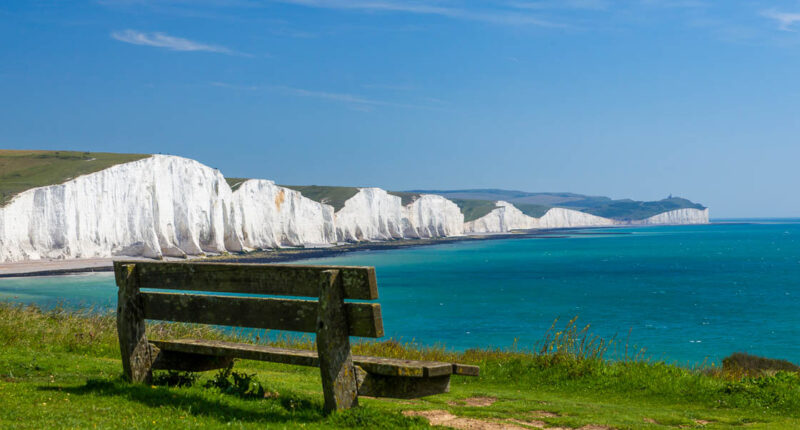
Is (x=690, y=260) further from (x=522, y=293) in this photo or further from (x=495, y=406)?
(x=495, y=406)

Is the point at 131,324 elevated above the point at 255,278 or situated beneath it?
situated beneath

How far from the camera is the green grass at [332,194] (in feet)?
438

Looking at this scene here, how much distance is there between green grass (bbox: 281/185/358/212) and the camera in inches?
5261

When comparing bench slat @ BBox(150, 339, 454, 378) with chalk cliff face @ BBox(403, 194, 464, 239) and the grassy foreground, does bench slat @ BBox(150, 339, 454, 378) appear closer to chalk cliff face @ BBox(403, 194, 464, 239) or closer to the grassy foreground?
the grassy foreground

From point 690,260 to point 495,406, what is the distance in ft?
324

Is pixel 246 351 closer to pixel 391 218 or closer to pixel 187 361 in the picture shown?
pixel 187 361

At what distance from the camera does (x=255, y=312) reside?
20.3 feet

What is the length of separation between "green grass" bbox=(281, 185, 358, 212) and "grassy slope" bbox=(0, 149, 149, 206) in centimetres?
5092

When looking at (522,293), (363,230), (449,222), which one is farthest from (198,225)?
(449,222)

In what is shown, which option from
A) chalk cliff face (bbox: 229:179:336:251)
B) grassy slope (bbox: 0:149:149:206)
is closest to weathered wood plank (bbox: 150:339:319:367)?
grassy slope (bbox: 0:149:149:206)

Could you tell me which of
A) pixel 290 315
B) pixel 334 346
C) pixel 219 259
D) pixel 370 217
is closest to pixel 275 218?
pixel 219 259

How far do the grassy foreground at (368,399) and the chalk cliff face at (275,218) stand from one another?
8508cm

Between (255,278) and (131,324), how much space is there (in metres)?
1.91

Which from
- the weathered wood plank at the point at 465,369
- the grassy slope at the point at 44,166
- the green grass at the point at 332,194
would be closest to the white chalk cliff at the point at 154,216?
the grassy slope at the point at 44,166
